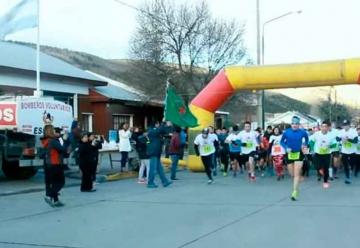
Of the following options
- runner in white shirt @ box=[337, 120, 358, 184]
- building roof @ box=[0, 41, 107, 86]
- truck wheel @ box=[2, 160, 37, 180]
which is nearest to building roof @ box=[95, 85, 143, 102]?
building roof @ box=[0, 41, 107, 86]

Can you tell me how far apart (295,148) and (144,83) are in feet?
89.5

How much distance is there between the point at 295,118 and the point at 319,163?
2.67m

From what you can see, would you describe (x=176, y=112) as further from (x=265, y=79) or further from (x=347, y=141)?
(x=347, y=141)

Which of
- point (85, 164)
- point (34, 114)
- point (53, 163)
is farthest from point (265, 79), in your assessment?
point (53, 163)

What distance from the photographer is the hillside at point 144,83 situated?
129ft

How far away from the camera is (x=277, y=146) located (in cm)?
1830

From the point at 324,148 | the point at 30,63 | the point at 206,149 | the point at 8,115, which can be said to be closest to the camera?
the point at 324,148

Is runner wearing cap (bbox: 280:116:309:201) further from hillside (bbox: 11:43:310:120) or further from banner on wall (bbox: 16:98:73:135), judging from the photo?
hillside (bbox: 11:43:310:120)

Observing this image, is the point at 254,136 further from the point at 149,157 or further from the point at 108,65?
the point at 108,65

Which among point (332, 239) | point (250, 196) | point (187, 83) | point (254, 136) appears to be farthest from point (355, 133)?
point (187, 83)

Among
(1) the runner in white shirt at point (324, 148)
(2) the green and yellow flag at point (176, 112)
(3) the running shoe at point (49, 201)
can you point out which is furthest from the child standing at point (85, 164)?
(1) the runner in white shirt at point (324, 148)

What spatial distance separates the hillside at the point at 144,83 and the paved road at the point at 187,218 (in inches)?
960

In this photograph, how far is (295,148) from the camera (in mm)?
12812

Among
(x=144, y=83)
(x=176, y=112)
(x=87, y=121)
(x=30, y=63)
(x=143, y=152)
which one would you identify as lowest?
(x=143, y=152)
